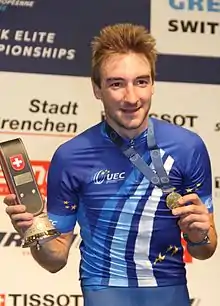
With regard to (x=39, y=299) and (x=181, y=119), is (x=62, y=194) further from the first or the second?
(x=181, y=119)

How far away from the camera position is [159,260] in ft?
5.03

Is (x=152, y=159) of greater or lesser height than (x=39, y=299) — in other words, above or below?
above

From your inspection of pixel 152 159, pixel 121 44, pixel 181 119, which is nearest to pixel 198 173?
pixel 152 159

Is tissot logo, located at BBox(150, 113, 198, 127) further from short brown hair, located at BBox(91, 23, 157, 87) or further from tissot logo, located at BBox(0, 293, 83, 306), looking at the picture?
short brown hair, located at BBox(91, 23, 157, 87)

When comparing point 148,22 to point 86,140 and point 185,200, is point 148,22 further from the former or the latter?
point 185,200

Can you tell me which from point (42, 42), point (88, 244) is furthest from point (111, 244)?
point (42, 42)

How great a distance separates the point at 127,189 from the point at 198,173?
0.15 metres

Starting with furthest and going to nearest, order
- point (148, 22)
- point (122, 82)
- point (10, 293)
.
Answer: point (148, 22) → point (10, 293) → point (122, 82)

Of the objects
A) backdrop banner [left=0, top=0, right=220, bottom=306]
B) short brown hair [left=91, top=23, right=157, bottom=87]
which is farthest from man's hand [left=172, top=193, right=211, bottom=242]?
backdrop banner [left=0, top=0, right=220, bottom=306]

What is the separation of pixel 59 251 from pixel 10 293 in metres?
0.86

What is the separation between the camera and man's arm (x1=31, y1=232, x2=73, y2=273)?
1543 mm

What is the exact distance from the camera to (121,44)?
5.03 ft

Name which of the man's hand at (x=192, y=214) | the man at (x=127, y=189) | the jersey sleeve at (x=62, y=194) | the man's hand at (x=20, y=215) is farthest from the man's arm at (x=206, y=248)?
the man's hand at (x=20, y=215)

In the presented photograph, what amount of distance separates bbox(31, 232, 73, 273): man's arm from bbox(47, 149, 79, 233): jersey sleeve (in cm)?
3
